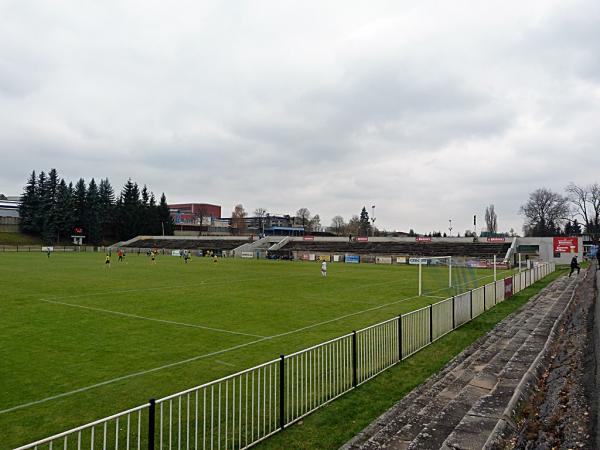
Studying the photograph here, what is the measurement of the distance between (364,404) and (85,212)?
109m

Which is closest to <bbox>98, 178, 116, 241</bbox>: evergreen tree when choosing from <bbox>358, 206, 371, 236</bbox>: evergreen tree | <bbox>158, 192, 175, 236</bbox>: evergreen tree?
<bbox>158, 192, 175, 236</bbox>: evergreen tree

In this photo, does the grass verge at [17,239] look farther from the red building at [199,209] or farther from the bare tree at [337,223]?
the bare tree at [337,223]

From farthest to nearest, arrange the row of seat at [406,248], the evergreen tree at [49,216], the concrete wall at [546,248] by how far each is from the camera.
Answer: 1. the evergreen tree at [49,216]
2. the row of seat at [406,248]
3. the concrete wall at [546,248]

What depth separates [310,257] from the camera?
65.0m

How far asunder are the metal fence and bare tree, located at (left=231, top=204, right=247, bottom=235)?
5281 inches

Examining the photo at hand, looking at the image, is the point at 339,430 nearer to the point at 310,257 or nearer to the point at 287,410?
the point at 287,410

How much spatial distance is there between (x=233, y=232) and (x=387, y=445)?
462 ft

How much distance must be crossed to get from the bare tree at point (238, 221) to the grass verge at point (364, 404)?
5344 inches

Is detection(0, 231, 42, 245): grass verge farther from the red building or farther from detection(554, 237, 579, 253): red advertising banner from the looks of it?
detection(554, 237, 579, 253): red advertising banner

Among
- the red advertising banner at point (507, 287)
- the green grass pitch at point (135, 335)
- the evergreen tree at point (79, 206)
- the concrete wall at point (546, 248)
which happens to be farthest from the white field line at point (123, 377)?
the evergreen tree at point (79, 206)

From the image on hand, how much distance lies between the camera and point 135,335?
1316 centimetres

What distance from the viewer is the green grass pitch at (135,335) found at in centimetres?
789

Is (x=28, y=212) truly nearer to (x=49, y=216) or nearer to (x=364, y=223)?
(x=49, y=216)

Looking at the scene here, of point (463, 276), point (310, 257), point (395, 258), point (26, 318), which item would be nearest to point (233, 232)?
point (310, 257)
